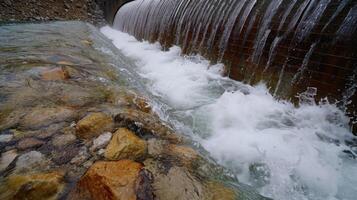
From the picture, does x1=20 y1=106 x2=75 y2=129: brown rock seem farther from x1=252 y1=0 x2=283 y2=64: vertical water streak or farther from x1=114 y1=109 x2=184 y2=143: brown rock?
x1=252 y1=0 x2=283 y2=64: vertical water streak

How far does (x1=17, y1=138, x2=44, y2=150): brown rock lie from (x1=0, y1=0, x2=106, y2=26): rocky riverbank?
10689mm

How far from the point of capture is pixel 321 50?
319 cm

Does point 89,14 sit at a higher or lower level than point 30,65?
lower

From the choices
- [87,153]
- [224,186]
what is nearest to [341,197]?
[224,186]

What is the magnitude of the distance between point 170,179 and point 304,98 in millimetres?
2599

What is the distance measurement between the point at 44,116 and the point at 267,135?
7.62ft

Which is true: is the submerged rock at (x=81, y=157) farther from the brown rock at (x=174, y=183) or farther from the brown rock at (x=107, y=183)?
the brown rock at (x=174, y=183)

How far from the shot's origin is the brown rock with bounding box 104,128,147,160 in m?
1.68

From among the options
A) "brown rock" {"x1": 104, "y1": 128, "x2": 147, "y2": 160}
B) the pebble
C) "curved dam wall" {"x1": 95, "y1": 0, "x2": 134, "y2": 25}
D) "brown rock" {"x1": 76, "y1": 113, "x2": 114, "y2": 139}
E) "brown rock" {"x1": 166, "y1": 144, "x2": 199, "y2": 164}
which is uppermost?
"brown rock" {"x1": 104, "y1": 128, "x2": 147, "y2": 160}

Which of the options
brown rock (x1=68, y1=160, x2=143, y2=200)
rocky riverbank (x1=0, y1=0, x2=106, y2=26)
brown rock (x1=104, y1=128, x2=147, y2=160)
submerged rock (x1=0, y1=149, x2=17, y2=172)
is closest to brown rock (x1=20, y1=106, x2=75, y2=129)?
submerged rock (x1=0, y1=149, x2=17, y2=172)

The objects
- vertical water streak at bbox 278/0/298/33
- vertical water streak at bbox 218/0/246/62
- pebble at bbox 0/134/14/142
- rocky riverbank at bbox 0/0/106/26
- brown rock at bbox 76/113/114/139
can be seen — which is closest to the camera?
pebble at bbox 0/134/14/142

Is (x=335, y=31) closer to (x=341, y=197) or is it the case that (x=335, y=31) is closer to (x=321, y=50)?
(x=321, y=50)

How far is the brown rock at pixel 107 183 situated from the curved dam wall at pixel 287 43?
9.01 ft

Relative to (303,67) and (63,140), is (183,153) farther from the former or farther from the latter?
(303,67)
